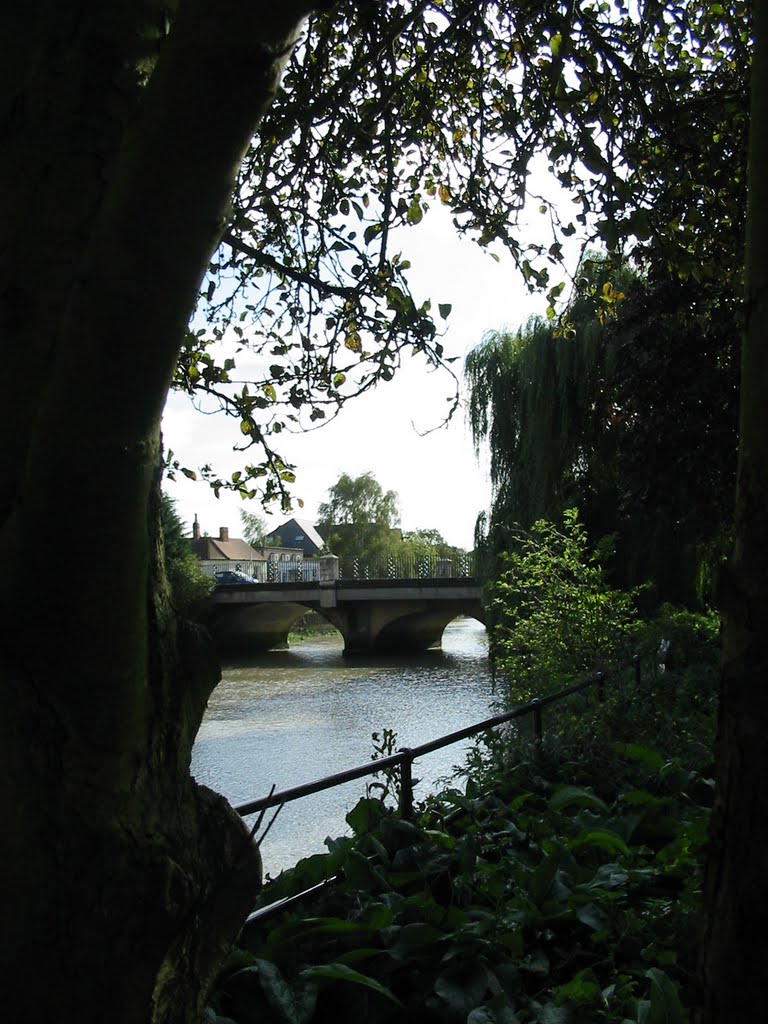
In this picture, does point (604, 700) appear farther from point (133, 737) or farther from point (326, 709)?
point (326, 709)

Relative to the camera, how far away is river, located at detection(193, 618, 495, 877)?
10.5 metres

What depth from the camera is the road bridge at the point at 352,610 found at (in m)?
37.3

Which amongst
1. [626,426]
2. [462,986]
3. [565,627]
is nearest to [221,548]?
[626,426]

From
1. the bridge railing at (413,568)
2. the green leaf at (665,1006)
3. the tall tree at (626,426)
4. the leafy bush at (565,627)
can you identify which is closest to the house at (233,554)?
the bridge railing at (413,568)

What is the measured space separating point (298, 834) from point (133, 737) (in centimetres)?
857

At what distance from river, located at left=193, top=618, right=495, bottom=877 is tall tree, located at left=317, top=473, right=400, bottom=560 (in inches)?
1360

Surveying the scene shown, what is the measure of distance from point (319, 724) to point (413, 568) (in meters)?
25.0

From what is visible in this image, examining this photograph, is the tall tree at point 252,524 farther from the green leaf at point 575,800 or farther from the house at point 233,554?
the green leaf at point 575,800

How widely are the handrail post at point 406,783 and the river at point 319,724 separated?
41cm

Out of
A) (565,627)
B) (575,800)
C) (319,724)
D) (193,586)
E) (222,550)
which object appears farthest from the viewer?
(222,550)

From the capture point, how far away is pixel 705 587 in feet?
49.7

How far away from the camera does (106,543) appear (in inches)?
62.2

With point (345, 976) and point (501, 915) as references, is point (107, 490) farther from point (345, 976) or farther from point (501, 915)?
point (501, 915)

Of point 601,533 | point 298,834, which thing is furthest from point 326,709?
point 298,834
